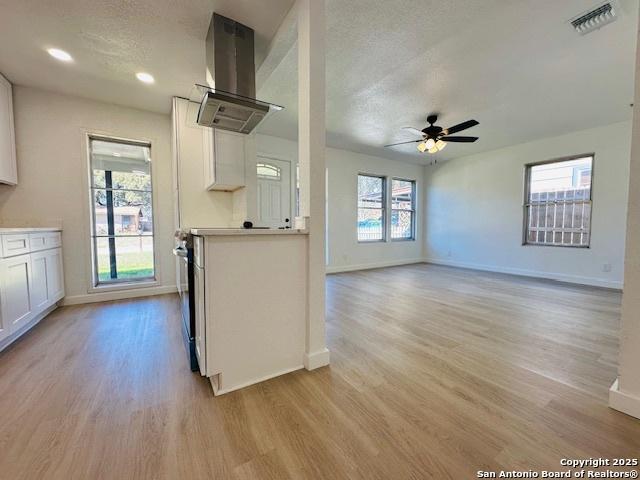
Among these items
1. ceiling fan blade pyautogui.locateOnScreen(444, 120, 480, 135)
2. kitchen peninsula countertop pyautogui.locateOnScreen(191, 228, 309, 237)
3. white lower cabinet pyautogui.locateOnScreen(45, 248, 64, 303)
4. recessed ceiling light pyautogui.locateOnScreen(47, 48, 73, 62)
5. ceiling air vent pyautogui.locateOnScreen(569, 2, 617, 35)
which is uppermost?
recessed ceiling light pyautogui.locateOnScreen(47, 48, 73, 62)

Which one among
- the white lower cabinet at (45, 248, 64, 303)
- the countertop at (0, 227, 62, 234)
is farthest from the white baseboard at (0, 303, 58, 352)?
the countertop at (0, 227, 62, 234)

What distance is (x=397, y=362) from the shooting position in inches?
74.4

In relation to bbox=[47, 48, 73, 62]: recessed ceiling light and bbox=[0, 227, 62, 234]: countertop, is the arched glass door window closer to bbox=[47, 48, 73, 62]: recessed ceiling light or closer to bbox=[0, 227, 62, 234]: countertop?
bbox=[47, 48, 73, 62]: recessed ceiling light

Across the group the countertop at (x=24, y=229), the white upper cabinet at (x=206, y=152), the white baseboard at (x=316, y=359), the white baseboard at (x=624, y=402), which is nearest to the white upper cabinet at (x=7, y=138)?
the countertop at (x=24, y=229)

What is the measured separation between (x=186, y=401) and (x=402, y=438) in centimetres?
118

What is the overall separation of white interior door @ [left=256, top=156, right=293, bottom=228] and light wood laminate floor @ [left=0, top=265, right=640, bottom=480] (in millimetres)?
2728

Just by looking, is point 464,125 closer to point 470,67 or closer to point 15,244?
point 470,67

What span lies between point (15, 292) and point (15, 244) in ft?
1.36

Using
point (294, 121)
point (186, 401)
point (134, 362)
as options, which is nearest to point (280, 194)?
point (294, 121)

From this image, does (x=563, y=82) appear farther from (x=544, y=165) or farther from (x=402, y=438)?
(x=402, y=438)

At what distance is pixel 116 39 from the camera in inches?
87.8

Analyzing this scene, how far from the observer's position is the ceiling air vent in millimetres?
1922

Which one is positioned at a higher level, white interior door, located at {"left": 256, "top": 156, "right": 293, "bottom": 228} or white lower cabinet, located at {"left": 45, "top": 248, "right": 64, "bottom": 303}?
white interior door, located at {"left": 256, "top": 156, "right": 293, "bottom": 228}

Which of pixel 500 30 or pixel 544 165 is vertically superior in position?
pixel 500 30
